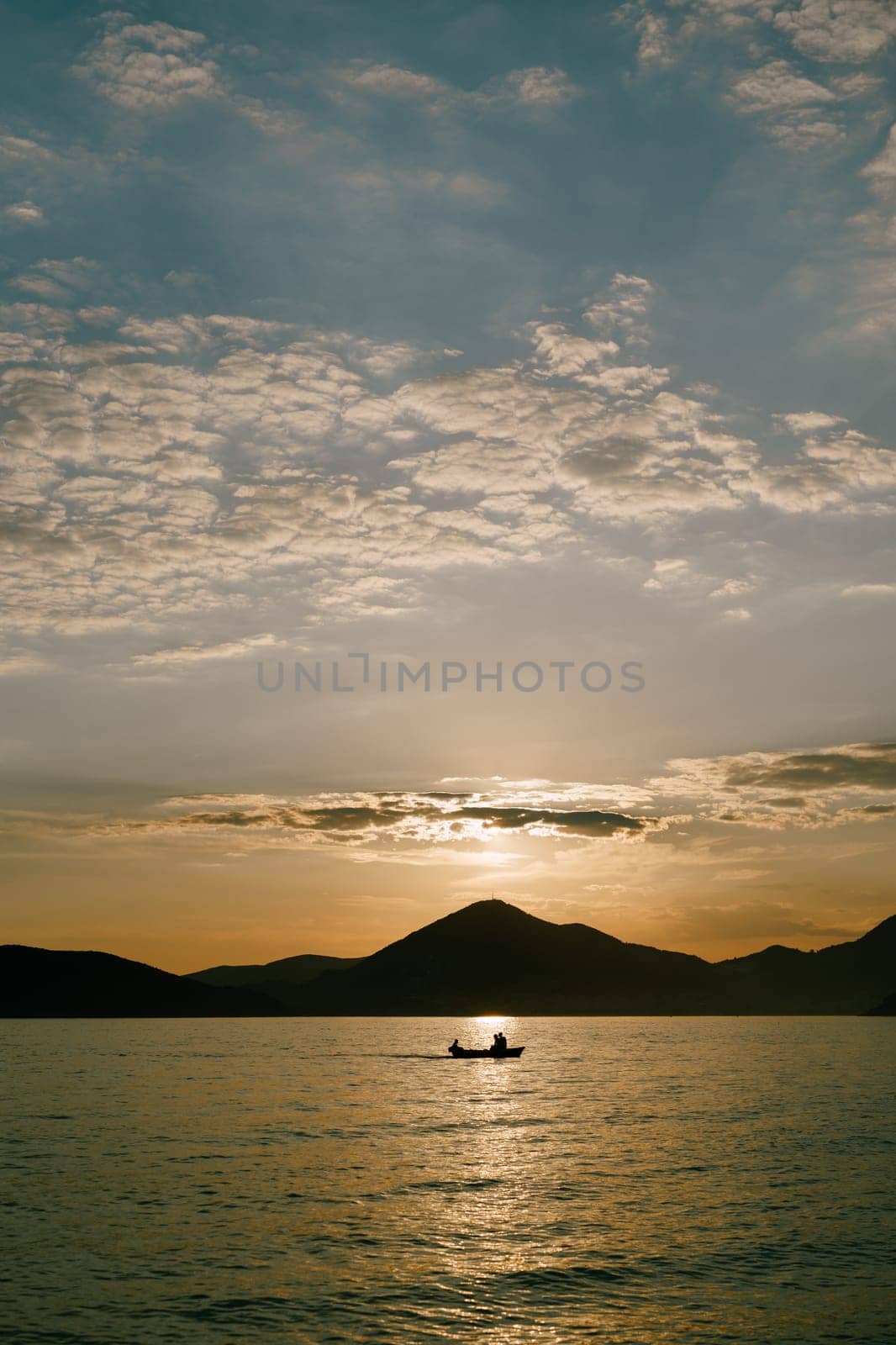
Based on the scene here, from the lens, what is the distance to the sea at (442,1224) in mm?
34719

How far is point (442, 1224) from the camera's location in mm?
49500

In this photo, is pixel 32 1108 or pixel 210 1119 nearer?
pixel 210 1119

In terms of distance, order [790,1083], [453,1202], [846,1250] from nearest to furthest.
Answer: [846,1250], [453,1202], [790,1083]

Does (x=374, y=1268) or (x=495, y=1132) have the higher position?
(x=374, y=1268)

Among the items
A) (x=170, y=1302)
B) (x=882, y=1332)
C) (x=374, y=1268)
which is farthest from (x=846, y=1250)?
(x=170, y=1302)

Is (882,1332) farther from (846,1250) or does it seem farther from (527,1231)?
(527,1231)

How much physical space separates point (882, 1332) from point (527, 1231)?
1759 cm

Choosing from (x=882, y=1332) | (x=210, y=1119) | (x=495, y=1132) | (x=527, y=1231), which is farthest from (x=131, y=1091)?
(x=882, y=1332)

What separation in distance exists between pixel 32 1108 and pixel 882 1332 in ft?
288

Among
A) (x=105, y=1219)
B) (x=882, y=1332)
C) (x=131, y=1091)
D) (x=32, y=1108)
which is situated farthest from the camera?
(x=131, y=1091)

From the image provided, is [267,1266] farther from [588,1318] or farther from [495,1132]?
[495,1132]

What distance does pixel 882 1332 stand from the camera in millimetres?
33938

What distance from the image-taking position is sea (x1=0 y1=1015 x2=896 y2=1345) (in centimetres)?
3472

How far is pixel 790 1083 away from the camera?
458ft
